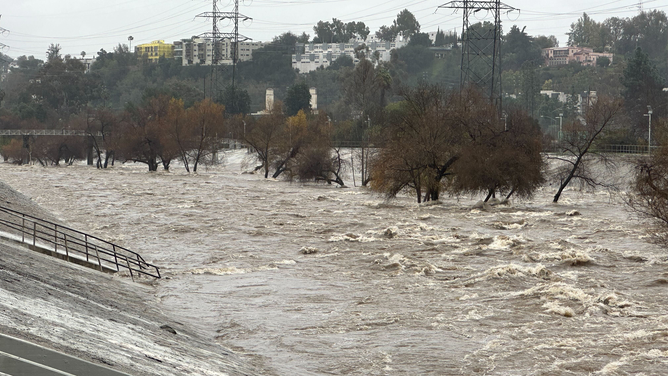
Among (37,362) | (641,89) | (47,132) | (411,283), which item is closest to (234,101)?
(47,132)

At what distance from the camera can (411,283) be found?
108 ft

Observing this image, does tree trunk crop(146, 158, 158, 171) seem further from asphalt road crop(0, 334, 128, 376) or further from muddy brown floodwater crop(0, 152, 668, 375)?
asphalt road crop(0, 334, 128, 376)

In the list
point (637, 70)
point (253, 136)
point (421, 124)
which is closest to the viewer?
point (421, 124)

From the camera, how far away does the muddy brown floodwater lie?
2245 centimetres

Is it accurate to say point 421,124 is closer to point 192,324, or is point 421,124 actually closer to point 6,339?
point 192,324

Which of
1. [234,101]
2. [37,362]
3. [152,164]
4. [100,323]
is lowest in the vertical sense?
[152,164]

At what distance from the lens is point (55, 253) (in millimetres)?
32500

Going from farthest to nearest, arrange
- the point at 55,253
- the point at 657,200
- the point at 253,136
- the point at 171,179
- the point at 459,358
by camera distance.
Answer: the point at 253,136 → the point at 171,179 → the point at 657,200 → the point at 55,253 → the point at 459,358

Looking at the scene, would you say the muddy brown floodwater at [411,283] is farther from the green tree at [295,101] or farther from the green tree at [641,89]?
the green tree at [295,101]

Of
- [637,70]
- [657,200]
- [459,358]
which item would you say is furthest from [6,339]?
[637,70]

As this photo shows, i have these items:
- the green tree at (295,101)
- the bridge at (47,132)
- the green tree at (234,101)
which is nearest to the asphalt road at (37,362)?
the bridge at (47,132)

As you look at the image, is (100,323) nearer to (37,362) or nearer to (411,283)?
(37,362)

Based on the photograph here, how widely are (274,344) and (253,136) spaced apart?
90046 millimetres

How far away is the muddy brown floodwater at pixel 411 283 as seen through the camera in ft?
73.7
